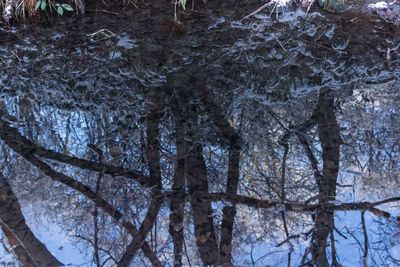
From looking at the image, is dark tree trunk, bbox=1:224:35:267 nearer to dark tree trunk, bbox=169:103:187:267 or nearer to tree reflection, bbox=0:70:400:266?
tree reflection, bbox=0:70:400:266

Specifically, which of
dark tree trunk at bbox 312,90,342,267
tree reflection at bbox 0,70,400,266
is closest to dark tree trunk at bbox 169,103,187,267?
tree reflection at bbox 0,70,400,266

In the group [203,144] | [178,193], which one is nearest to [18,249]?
[178,193]

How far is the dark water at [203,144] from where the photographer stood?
213 cm

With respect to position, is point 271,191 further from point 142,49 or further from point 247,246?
point 142,49

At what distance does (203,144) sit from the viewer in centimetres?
263

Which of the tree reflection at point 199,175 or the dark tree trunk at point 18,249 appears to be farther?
the tree reflection at point 199,175

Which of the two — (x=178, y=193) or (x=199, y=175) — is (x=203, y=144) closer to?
(x=199, y=175)

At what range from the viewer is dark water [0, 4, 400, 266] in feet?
7.00

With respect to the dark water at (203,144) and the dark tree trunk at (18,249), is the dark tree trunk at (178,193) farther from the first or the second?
the dark tree trunk at (18,249)

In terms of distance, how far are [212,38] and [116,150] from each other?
137 centimetres

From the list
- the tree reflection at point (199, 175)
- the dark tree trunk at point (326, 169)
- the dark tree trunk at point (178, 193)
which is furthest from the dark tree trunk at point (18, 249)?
the dark tree trunk at point (326, 169)

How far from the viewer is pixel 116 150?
2.62 metres

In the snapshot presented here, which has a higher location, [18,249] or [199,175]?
[199,175]

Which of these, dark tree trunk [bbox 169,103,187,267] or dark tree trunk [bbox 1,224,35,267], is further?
dark tree trunk [bbox 169,103,187,267]
